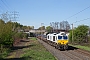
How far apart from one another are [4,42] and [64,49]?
1149 cm

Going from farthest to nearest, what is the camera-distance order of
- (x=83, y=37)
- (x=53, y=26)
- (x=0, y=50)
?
(x=53, y=26) → (x=83, y=37) → (x=0, y=50)

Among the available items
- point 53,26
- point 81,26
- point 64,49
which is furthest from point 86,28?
point 53,26

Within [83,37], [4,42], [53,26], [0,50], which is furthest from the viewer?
[53,26]

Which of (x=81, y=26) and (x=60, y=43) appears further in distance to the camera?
(x=81, y=26)

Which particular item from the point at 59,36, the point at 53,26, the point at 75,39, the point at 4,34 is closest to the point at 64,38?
the point at 59,36

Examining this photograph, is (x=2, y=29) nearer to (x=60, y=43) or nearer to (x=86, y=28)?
(x=60, y=43)

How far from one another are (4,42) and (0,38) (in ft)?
14.9

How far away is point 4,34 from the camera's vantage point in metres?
38.2

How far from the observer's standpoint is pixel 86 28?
194ft

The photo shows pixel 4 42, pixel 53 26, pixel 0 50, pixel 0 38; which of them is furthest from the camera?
pixel 53 26

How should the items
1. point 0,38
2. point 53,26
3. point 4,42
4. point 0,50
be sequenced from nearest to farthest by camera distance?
point 0,50
point 0,38
point 4,42
point 53,26

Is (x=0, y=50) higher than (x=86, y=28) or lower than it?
lower

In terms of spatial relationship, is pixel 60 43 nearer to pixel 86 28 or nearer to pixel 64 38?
pixel 64 38

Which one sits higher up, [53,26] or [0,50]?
[53,26]
